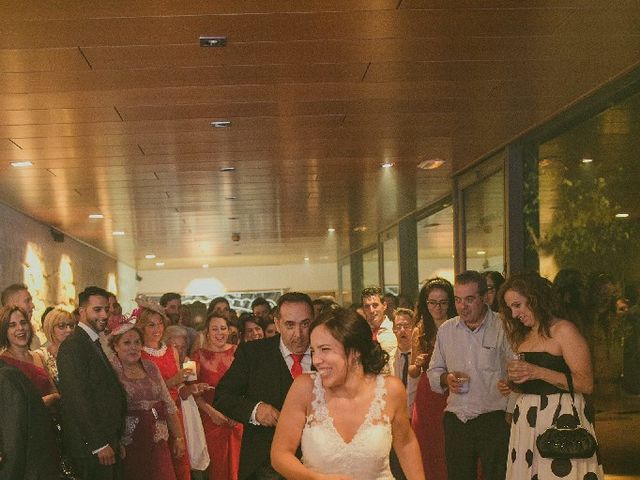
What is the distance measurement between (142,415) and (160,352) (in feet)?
4.87

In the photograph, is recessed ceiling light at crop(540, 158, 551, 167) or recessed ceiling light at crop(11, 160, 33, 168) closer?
recessed ceiling light at crop(540, 158, 551, 167)

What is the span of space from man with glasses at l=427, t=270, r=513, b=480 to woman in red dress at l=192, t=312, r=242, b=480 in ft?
8.00

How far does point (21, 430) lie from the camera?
16.7 ft

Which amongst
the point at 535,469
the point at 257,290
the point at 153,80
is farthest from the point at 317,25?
the point at 257,290

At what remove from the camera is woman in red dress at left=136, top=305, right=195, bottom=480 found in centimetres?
788

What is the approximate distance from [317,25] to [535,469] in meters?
2.63

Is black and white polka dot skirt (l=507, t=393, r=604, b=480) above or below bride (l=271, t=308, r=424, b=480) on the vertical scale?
below

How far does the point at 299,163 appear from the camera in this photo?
32.8 ft

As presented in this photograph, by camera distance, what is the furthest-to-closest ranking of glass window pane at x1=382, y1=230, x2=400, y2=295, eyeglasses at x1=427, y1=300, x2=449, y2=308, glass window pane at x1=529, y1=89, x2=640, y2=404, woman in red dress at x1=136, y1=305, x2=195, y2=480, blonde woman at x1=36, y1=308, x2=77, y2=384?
glass window pane at x1=382, y1=230, x2=400, y2=295, blonde woman at x1=36, y1=308, x2=77, y2=384, woman in red dress at x1=136, y1=305, x2=195, y2=480, eyeglasses at x1=427, y1=300, x2=449, y2=308, glass window pane at x1=529, y1=89, x2=640, y2=404

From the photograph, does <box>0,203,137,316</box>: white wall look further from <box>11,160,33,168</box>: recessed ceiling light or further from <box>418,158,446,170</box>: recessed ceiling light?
<box>418,158,446,170</box>: recessed ceiling light

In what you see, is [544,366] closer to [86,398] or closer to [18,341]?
[86,398]

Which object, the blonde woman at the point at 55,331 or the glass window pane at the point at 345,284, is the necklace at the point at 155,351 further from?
the glass window pane at the point at 345,284

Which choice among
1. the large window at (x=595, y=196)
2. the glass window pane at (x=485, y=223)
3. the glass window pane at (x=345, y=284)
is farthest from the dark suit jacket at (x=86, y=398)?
the glass window pane at (x=345, y=284)

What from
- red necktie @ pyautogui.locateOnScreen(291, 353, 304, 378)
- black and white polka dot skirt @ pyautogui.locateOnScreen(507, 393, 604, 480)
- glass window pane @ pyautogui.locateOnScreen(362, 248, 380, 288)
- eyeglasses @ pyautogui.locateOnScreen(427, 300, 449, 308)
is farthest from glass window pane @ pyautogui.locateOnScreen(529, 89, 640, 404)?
glass window pane @ pyautogui.locateOnScreen(362, 248, 380, 288)
